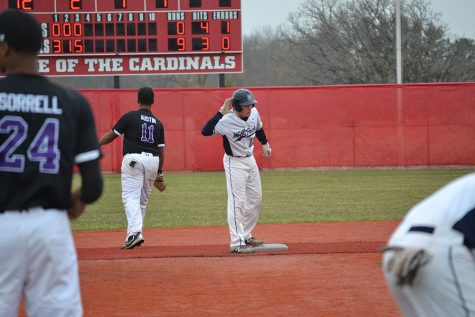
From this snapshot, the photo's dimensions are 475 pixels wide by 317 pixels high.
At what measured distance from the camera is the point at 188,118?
25578mm

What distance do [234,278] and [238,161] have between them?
1.98 m

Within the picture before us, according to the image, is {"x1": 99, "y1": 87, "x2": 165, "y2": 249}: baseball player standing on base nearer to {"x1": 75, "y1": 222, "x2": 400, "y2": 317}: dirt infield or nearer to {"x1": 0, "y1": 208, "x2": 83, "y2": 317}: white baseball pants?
{"x1": 75, "y1": 222, "x2": 400, "y2": 317}: dirt infield

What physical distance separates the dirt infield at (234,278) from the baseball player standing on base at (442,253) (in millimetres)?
3126

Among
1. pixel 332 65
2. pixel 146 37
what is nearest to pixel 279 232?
pixel 146 37

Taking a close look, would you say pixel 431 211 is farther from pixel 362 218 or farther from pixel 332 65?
pixel 332 65

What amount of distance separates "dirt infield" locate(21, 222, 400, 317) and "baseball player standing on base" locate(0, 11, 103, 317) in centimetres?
288

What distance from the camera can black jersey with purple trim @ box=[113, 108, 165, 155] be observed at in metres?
10.0

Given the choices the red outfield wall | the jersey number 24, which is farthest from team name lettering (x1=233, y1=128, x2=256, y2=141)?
the red outfield wall

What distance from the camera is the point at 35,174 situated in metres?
3.70

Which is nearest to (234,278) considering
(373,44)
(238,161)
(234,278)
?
(234,278)

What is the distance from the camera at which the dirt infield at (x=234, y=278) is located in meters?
6.73

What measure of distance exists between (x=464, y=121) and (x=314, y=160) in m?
4.39

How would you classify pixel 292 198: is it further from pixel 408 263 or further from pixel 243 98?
pixel 408 263

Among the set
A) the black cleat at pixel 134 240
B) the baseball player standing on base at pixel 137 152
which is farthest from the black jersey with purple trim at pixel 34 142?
the black cleat at pixel 134 240
